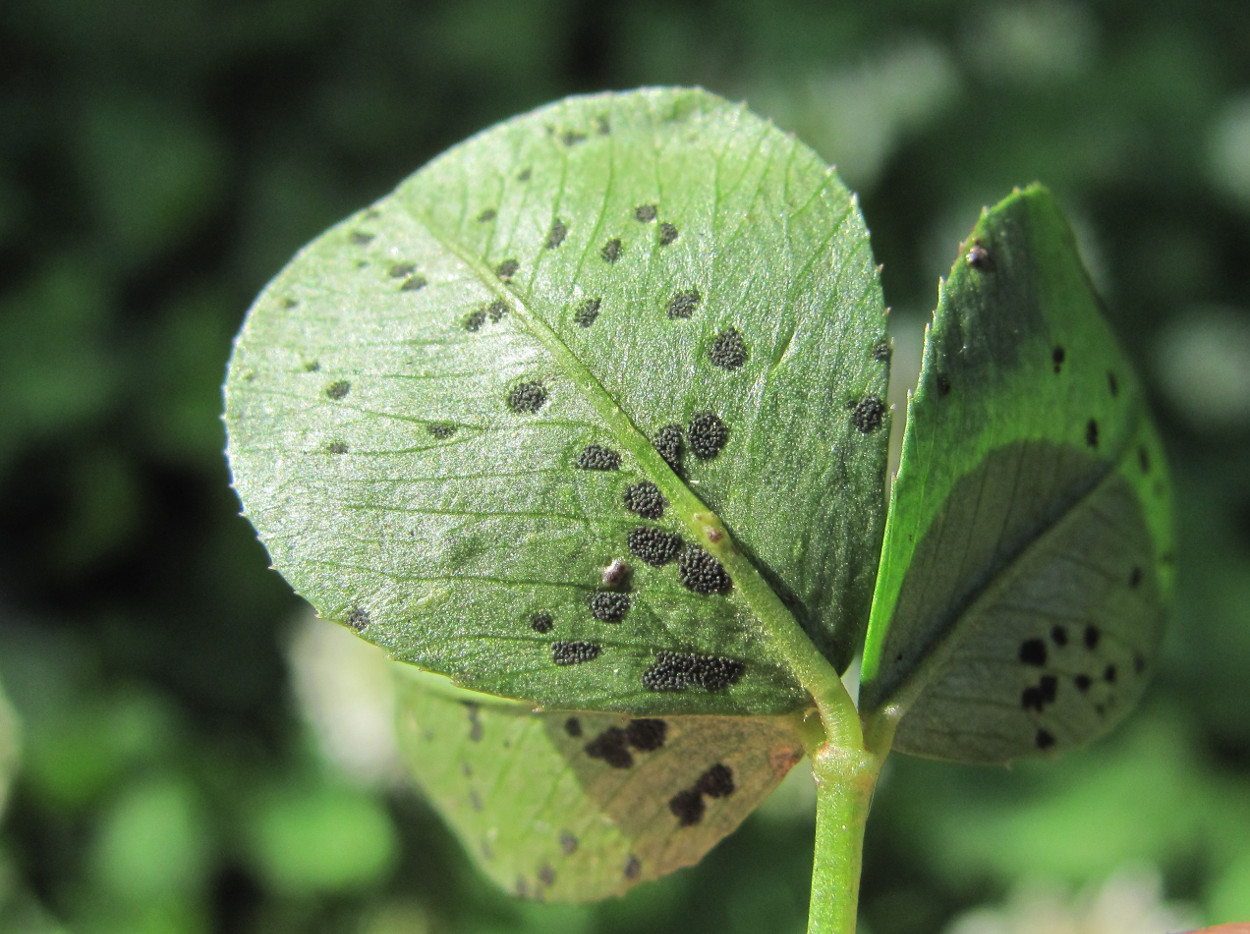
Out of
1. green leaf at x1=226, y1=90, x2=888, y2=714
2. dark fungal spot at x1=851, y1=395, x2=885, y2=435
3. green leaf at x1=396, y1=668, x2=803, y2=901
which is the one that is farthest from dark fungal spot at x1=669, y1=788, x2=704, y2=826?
dark fungal spot at x1=851, y1=395, x2=885, y2=435

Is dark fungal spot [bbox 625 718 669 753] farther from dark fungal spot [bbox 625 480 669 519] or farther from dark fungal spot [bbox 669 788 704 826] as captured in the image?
dark fungal spot [bbox 625 480 669 519]

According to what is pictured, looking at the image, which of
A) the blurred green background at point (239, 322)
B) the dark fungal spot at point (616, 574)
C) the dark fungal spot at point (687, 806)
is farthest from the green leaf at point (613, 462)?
the blurred green background at point (239, 322)

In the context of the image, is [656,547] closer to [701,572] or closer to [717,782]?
[701,572]

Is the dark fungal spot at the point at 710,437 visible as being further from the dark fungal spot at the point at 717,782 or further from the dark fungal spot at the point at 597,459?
the dark fungal spot at the point at 717,782

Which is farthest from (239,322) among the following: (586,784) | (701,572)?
(701,572)

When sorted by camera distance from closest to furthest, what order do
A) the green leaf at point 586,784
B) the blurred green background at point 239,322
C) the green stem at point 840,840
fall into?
1. the green stem at point 840,840
2. the green leaf at point 586,784
3. the blurred green background at point 239,322
